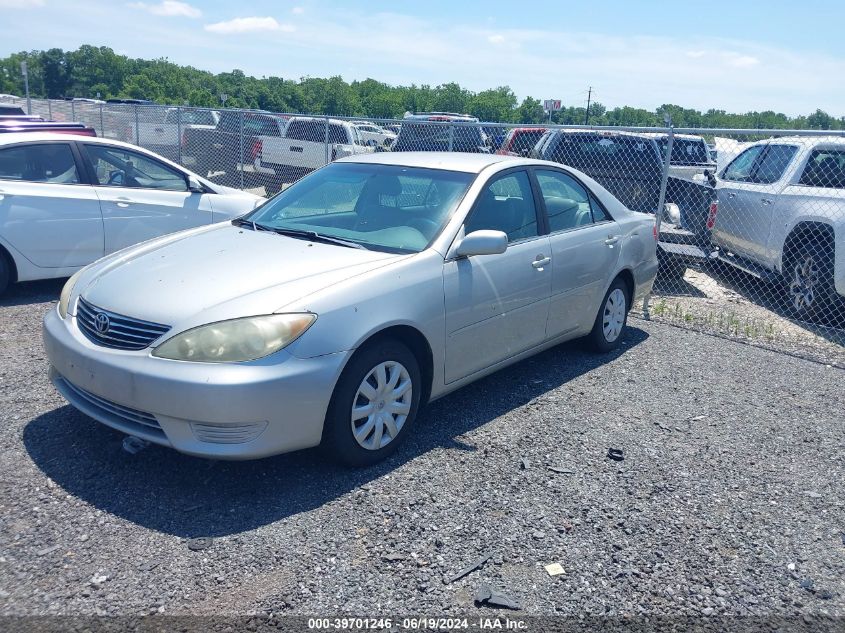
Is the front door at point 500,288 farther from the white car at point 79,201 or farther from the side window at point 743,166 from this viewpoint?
the side window at point 743,166

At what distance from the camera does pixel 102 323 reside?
3762mm

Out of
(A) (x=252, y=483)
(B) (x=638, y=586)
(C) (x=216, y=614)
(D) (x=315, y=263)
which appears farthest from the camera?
(D) (x=315, y=263)

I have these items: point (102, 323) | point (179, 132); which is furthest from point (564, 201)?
point (179, 132)

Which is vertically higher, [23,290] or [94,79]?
[94,79]

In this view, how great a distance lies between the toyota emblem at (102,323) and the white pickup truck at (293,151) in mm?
10334

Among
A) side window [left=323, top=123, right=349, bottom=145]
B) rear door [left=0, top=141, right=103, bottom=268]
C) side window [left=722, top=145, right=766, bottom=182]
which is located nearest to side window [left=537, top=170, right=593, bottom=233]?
rear door [left=0, top=141, right=103, bottom=268]

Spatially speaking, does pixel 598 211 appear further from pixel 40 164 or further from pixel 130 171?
pixel 40 164

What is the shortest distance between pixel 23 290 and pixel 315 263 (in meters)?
4.62

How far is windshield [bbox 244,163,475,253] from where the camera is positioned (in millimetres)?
4535

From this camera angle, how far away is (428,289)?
4.19 metres

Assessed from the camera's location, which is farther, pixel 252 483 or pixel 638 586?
pixel 252 483

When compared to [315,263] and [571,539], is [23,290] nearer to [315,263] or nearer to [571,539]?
[315,263]

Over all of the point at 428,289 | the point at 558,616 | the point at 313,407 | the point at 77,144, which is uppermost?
the point at 77,144

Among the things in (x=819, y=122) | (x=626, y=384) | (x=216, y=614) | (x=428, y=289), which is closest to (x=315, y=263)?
(x=428, y=289)
